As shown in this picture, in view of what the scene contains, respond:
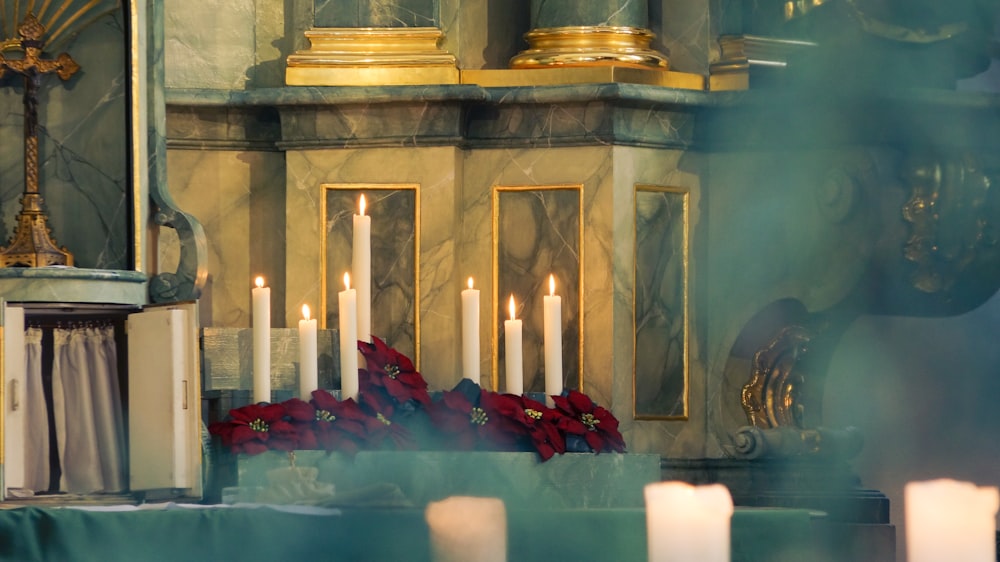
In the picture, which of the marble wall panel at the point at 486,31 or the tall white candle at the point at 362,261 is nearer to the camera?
the tall white candle at the point at 362,261

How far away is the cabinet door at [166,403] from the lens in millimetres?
4773

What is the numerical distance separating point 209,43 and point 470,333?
2.12 metres

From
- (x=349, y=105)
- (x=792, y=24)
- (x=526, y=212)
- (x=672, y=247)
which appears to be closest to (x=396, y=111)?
(x=349, y=105)

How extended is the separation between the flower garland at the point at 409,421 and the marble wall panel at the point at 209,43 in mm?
1856

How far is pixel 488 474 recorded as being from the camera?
15.0ft

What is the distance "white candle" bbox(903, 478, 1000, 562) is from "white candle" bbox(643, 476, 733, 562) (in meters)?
0.19

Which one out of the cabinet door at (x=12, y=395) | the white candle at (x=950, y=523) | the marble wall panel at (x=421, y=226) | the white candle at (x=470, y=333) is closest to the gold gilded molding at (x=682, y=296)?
the marble wall panel at (x=421, y=226)

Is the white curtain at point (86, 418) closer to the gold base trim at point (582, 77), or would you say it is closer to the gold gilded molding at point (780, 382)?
the gold base trim at point (582, 77)

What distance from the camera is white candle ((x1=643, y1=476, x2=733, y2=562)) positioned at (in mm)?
1670

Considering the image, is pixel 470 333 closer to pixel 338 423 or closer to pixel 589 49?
pixel 338 423

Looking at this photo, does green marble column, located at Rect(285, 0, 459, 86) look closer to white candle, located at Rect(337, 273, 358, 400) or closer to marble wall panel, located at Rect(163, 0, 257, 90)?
marble wall panel, located at Rect(163, 0, 257, 90)

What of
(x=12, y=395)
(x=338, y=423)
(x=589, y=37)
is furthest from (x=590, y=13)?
(x=12, y=395)

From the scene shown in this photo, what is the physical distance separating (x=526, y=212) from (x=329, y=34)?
0.95 metres

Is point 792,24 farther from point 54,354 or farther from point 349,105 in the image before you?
point 54,354
